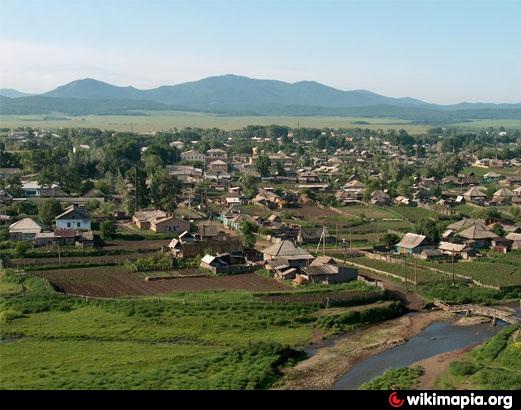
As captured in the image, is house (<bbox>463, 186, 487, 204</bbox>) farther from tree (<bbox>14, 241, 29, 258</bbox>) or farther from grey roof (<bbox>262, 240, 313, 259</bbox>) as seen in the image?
tree (<bbox>14, 241, 29, 258</bbox>)

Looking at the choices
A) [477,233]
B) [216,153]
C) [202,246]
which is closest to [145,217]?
[202,246]

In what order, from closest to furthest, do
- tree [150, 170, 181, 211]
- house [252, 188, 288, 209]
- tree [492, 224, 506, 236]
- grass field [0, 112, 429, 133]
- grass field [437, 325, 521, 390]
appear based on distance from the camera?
1. grass field [437, 325, 521, 390]
2. tree [492, 224, 506, 236]
3. tree [150, 170, 181, 211]
4. house [252, 188, 288, 209]
5. grass field [0, 112, 429, 133]

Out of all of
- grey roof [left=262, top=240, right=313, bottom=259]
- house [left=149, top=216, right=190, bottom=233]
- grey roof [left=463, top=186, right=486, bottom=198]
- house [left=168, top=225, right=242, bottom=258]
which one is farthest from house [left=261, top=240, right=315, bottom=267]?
grey roof [left=463, top=186, right=486, bottom=198]

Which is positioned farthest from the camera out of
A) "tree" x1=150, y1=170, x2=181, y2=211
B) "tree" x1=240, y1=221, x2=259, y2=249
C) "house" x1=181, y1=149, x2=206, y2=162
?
"house" x1=181, y1=149, x2=206, y2=162

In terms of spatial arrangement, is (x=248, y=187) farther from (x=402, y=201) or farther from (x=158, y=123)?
(x=158, y=123)

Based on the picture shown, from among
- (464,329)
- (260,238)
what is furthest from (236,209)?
(464,329)
